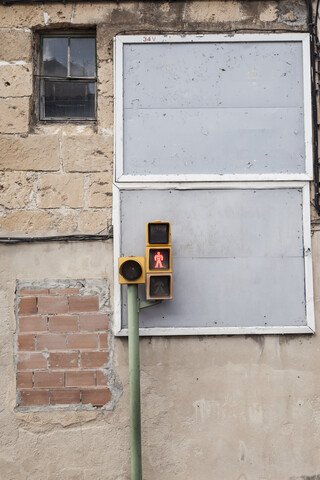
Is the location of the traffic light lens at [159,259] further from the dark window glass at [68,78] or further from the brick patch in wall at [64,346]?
the dark window glass at [68,78]

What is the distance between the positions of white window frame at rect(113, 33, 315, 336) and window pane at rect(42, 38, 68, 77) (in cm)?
46

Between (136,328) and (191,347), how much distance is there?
1.68 ft

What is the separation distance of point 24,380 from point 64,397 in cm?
32

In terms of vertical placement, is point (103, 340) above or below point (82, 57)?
below

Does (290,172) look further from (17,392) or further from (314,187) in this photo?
(17,392)

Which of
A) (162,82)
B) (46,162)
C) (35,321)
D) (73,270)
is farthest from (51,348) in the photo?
(162,82)

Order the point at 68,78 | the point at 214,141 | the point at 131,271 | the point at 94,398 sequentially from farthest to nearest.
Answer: the point at 68,78
the point at 214,141
the point at 94,398
the point at 131,271

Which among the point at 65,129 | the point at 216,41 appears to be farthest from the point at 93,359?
the point at 216,41

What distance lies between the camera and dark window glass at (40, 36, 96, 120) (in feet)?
12.1

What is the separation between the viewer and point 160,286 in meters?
3.21

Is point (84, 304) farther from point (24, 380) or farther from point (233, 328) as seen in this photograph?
point (233, 328)

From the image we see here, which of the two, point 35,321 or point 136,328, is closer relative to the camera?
point 136,328

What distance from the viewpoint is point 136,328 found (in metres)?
3.17

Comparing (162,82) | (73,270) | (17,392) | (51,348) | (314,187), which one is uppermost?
(162,82)
